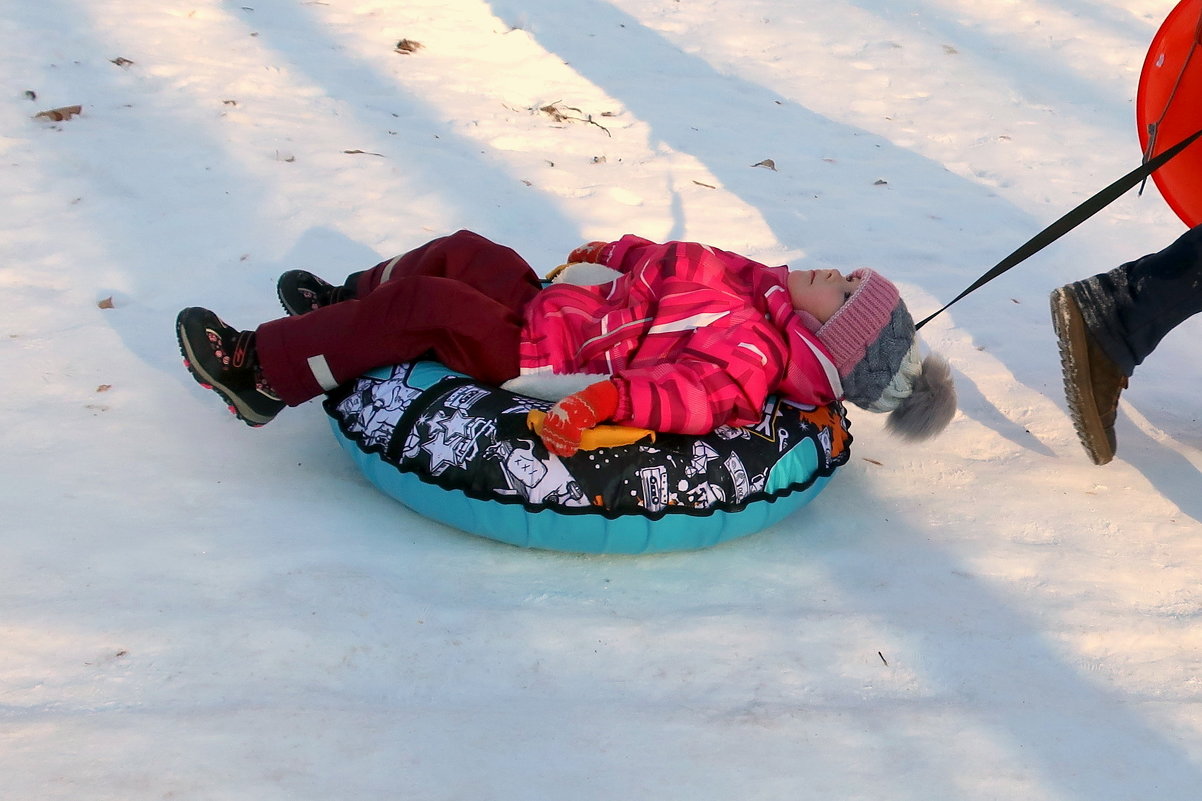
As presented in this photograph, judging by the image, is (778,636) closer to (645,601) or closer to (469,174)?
(645,601)

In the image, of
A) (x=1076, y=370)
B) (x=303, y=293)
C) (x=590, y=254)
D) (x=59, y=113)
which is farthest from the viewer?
(x=59, y=113)

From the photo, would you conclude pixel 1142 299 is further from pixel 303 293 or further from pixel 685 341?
pixel 303 293

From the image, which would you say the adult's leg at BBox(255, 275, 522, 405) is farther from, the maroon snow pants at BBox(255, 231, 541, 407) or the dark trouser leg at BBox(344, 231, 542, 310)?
the dark trouser leg at BBox(344, 231, 542, 310)

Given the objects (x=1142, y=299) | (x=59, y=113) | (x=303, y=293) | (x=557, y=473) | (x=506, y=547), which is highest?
(x=1142, y=299)

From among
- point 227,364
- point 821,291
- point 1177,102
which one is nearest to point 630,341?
point 821,291

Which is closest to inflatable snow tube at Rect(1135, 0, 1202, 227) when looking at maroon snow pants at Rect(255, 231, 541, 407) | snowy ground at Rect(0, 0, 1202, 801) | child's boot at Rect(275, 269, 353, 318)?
snowy ground at Rect(0, 0, 1202, 801)

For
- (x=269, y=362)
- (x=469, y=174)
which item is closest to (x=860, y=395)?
(x=269, y=362)

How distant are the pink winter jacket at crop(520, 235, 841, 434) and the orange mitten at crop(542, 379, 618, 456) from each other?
0.05 metres

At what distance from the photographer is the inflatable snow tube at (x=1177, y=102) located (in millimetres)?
3402

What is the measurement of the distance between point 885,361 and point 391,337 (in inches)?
53.0

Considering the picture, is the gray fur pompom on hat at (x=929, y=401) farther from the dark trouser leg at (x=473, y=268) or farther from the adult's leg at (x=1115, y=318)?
the dark trouser leg at (x=473, y=268)

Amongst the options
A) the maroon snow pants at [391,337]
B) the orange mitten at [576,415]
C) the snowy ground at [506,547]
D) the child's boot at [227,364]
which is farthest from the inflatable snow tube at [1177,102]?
the child's boot at [227,364]

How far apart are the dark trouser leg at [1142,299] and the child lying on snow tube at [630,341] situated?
1.54 ft

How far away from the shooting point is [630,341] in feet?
9.77
